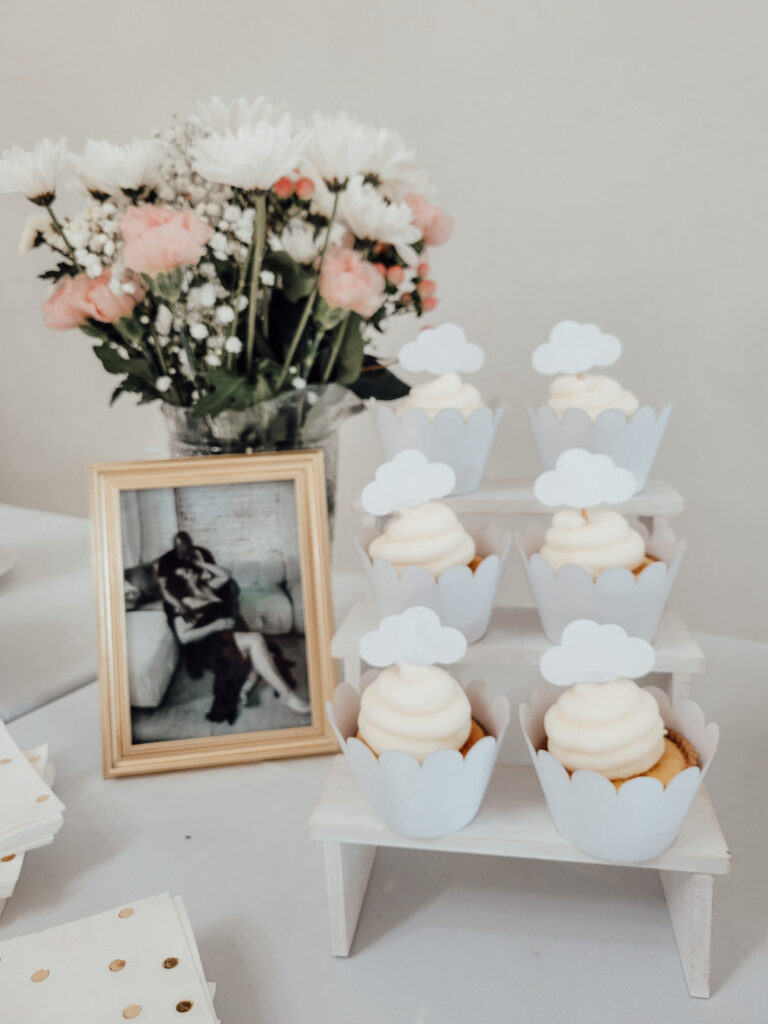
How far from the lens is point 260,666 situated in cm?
91

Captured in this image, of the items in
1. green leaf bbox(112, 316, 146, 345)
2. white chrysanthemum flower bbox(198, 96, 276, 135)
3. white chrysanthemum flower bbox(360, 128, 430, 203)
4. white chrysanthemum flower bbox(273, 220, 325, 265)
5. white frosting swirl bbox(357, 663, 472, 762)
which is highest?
white chrysanthemum flower bbox(198, 96, 276, 135)

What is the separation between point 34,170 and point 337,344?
0.34 meters

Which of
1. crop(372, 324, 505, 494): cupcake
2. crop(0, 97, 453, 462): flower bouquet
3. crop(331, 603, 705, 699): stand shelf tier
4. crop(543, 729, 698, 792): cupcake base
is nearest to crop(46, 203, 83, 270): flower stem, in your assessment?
crop(0, 97, 453, 462): flower bouquet

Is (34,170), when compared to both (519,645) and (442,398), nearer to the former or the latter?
(442,398)

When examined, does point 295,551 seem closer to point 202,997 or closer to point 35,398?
point 202,997

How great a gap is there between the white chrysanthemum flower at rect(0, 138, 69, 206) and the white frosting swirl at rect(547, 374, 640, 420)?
0.55m

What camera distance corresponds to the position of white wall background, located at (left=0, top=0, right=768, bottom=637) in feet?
5.04

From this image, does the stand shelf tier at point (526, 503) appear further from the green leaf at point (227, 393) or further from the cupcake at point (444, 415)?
the green leaf at point (227, 393)

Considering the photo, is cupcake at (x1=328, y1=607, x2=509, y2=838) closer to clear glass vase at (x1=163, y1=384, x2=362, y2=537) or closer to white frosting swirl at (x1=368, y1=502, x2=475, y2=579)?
white frosting swirl at (x1=368, y1=502, x2=475, y2=579)

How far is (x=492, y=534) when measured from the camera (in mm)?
879

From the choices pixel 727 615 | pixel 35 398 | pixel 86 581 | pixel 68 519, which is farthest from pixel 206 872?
pixel 35 398

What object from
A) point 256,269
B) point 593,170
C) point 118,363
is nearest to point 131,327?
point 118,363

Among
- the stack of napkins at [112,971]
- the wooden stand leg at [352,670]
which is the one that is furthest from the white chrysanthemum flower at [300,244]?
the stack of napkins at [112,971]

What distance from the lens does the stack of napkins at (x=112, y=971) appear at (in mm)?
555
